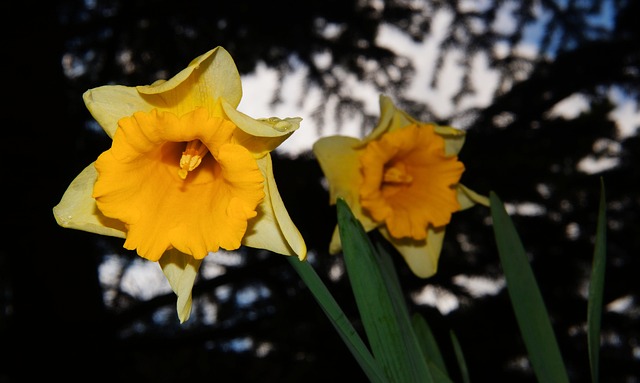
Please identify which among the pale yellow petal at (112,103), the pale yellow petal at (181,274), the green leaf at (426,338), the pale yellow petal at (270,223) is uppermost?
the pale yellow petal at (112,103)

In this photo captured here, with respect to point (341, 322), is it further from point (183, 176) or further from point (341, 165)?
point (341, 165)

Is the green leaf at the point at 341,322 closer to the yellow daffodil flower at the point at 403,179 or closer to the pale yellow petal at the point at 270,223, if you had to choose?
the pale yellow petal at the point at 270,223

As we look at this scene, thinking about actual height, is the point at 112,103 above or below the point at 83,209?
above

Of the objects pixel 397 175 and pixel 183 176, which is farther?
pixel 397 175

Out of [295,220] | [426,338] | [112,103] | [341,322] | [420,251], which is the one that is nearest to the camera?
[341,322]

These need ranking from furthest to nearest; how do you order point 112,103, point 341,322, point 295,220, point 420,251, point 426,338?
point 295,220, point 420,251, point 426,338, point 112,103, point 341,322

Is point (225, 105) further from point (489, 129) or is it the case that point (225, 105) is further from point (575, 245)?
point (575, 245)

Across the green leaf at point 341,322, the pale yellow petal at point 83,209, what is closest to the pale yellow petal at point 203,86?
the pale yellow petal at point 83,209

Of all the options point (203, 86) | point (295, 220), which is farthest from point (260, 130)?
point (295, 220)
